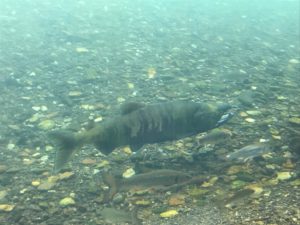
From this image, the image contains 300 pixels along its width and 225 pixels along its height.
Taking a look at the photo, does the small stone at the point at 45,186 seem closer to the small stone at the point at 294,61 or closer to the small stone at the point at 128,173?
the small stone at the point at 128,173

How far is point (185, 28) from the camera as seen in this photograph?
823 inches

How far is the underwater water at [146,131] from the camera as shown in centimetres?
550

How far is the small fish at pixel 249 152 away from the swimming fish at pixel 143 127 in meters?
0.67

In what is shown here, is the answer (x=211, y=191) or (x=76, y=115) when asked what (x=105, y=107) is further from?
(x=211, y=191)

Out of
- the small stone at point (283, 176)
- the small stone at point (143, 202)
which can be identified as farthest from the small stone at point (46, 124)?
the small stone at point (283, 176)

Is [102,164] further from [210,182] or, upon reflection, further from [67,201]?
[210,182]

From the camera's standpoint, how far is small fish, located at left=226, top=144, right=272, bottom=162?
21.0ft

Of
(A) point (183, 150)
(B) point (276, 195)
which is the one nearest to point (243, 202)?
(B) point (276, 195)

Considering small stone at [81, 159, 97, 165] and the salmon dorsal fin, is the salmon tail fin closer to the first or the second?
the salmon dorsal fin

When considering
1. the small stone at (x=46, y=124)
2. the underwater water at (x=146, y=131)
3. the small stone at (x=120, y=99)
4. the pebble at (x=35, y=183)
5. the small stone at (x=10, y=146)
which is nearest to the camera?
the underwater water at (x=146, y=131)

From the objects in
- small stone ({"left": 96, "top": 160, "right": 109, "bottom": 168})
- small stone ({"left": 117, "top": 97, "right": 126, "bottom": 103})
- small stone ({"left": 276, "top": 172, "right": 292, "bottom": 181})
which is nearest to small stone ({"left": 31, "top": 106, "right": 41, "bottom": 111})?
small stone ({"left": 117, "top": 97, "right": 126, "bottom": 103})

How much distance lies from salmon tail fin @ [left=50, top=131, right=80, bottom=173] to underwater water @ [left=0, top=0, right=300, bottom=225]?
0.01 metres

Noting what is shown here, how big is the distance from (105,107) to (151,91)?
5.03 ft

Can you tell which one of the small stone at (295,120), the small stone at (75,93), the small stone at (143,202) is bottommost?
the small stone at (75,93)
